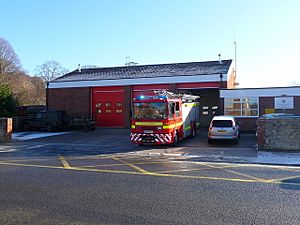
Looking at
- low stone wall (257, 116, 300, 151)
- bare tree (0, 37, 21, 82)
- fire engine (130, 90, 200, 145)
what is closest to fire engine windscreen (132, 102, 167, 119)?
fire engine (130, 90, 200, 145)

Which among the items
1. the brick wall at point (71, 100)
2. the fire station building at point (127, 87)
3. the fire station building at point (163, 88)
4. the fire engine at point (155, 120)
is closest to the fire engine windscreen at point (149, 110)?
the fire engine at point (155, 120)

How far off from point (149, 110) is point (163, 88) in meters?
13.2

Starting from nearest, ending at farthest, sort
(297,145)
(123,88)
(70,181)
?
(70,181), (297,145), (123,88)

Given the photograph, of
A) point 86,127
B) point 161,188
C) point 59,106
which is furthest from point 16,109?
point 161,188

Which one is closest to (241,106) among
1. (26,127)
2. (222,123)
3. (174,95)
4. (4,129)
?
(222,123)

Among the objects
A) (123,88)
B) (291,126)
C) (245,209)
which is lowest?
(245,209)

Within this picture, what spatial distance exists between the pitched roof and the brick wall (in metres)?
1.45

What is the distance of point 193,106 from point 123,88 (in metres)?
10.4

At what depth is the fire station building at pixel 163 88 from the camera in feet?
86.6

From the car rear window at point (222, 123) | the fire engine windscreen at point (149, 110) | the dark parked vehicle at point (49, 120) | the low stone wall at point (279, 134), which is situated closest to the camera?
the low stone wall at point (279, 134)

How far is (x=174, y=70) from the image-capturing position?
33.6m

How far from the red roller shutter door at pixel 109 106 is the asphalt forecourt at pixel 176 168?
18471mm

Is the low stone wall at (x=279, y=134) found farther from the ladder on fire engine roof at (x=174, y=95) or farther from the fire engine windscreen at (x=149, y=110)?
the ladder on fire engine roof at (x=174, y=95)

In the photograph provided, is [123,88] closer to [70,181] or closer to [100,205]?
[70,181]
